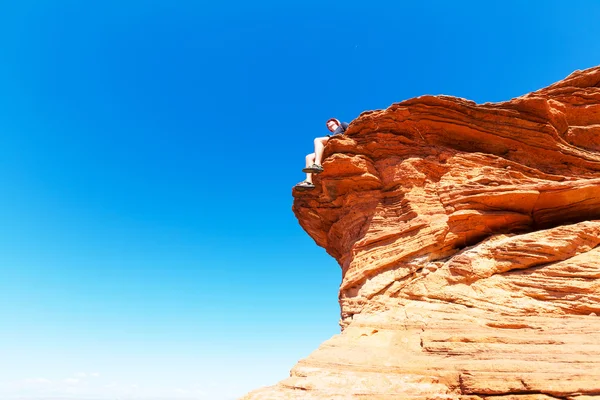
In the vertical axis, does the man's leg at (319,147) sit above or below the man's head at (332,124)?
below

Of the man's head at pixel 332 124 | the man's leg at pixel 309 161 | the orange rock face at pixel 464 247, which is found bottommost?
the orange rock face at pixel 464 247

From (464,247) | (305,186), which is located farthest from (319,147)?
(464,247)

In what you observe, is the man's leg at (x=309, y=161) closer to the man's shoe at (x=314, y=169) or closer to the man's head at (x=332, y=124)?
the man's shoe at (x=314, y=169)

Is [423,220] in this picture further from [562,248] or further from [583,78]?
[583,78]

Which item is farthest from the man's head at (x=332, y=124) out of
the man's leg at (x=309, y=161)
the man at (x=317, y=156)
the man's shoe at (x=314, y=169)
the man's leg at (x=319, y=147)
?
the man's shoe at (x=314, y=169)

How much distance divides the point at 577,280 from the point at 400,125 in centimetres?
852

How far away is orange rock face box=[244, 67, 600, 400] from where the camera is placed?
876cm

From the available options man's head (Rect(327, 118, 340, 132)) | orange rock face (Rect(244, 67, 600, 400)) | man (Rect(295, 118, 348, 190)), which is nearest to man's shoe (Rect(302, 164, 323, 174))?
man (Rect(295, 118, 348, 190))

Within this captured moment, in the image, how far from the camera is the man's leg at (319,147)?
16.6 metres

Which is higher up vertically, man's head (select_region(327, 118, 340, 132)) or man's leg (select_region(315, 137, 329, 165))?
man's head (select_region(327, 118, 340, 132))

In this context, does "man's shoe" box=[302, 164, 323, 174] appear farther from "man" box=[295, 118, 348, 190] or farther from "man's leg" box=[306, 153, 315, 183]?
"man's leg" box=[306, 153, 315, 183]

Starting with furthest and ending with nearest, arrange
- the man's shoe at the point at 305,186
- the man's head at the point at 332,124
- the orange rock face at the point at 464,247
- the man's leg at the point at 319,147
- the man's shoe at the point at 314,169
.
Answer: the man's head at the point at 332,124
the man's leg at the point at 319,147
the man's shoe at the point at 305,186
the man's shoe at the point at 314,169
the orange rock face at the point at 464,247

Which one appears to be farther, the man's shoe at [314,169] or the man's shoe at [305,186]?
the man's shoe at [305,186]

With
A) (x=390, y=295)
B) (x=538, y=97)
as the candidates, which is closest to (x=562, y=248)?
(x=390, y=295)
